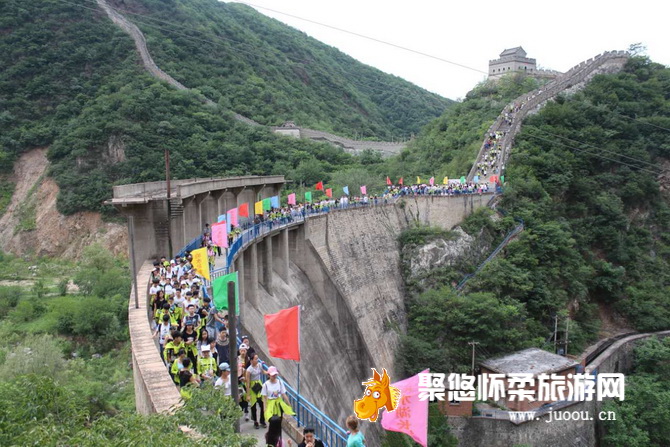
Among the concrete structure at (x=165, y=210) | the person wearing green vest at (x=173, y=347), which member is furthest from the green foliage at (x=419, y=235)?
the person wearing green vest at (x=173, y=347)

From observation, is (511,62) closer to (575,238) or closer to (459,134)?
(459,134)

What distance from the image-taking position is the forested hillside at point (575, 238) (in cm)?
3338

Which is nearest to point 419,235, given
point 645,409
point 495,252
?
point 495,252

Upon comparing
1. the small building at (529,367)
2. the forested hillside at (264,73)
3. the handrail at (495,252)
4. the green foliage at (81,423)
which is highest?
the forested hillside at (264,73)

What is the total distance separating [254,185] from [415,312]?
1432cm

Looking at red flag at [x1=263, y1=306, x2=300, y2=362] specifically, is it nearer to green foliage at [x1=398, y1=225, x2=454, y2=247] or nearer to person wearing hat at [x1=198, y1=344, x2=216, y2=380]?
person wearing hat at [x1=198, y1=344, x2=216, y2=380]

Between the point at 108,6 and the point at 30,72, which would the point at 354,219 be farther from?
the point at 108,6

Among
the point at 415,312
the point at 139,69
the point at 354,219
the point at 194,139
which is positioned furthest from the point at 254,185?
the point at 139,69

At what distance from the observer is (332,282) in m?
30.0

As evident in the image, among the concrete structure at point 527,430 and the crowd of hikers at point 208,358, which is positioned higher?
the crowd of hikers at point 208,358

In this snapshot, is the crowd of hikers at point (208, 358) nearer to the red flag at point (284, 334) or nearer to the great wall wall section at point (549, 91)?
the red flag at point (284, 334)

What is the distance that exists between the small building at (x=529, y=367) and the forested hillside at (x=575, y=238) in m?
1.30

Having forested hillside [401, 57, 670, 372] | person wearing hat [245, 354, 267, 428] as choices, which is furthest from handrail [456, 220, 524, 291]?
person wearing hat [245, 354, 267, 428]

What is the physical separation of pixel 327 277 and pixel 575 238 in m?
26.8
